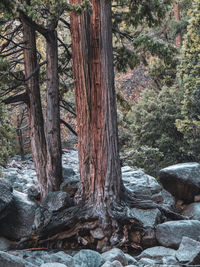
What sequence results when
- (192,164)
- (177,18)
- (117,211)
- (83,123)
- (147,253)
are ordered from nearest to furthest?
1. (147,253)
2. (117,211)
3. (83,123)
4. (192,164)
5. (177,18)

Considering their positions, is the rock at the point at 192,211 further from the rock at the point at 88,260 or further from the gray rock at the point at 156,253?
the rock at the point at 88,260

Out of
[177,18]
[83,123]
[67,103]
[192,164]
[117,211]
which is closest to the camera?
[117,211]

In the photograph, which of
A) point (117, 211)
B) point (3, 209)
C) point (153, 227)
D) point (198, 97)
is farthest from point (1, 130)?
point (198, 97)

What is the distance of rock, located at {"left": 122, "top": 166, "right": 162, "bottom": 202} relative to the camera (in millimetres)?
7047

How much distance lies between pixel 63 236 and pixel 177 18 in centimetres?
1476

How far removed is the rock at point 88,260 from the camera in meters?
4.12

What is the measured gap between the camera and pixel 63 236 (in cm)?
552

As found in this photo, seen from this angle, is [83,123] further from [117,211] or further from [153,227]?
[153,227]

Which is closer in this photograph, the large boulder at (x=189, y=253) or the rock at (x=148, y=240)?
the large boulder at (x=189, y=253)

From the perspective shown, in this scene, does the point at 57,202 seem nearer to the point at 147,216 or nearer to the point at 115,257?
the point at 147,216

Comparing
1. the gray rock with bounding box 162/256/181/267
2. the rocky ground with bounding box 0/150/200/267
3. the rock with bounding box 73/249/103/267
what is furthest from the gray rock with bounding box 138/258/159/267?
the rock with bounding box 73/249/103/267

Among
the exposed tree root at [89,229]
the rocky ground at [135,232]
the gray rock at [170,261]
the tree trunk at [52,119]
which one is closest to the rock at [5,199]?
the rocky ground at [135,232]

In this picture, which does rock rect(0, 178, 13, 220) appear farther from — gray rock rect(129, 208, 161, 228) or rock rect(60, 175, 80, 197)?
gray rock rect(129, 208, 161, 228)

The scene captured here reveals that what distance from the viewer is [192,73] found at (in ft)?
31.2
